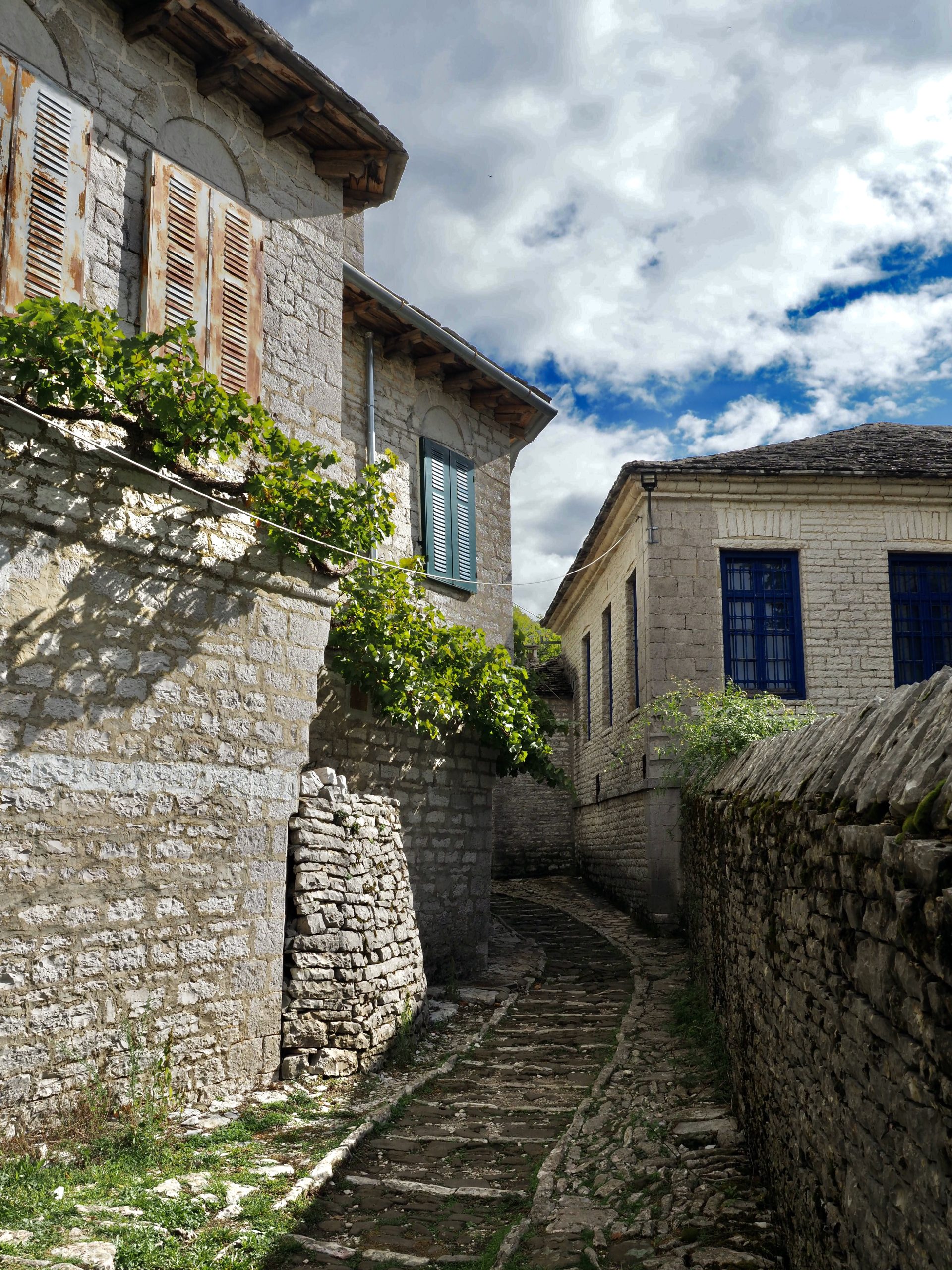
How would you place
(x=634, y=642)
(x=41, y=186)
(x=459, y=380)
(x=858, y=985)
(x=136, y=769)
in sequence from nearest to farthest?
(x=858, y=985) < (x=136, y=769) < (x=41, y=186) < (x=459, y=380) < (x=634, y=642)

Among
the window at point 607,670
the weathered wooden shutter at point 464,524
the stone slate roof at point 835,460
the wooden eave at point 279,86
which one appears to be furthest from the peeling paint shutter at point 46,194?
the window at point 607,670

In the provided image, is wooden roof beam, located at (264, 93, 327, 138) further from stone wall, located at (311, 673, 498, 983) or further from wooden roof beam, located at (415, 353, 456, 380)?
stone wall, located at (311, 673, 498, 983)

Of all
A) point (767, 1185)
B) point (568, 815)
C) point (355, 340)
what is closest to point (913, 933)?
point (767, 1185)

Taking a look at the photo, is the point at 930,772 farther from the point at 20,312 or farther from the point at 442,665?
the point at 442,665

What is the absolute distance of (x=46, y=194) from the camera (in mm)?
6340

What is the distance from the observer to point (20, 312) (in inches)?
201

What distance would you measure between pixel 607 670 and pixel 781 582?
164 inches

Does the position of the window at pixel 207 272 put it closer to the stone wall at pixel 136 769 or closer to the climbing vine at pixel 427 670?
the stone wall at pixel 136 769

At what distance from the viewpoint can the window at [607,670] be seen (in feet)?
53.1

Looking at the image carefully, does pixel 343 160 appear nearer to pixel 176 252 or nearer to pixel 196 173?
pixel 196 173

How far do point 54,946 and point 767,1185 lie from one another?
11.8 ft

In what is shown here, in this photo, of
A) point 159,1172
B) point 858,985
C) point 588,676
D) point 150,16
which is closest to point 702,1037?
point 159,1172

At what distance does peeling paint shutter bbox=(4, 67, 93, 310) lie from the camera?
6137 mm

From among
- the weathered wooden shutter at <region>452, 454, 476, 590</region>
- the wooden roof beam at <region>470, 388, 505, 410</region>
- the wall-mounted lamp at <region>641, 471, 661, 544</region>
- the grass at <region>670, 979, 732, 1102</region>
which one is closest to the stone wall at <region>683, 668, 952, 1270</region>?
the grass at <region>670, 979, 732, 1102</region>
